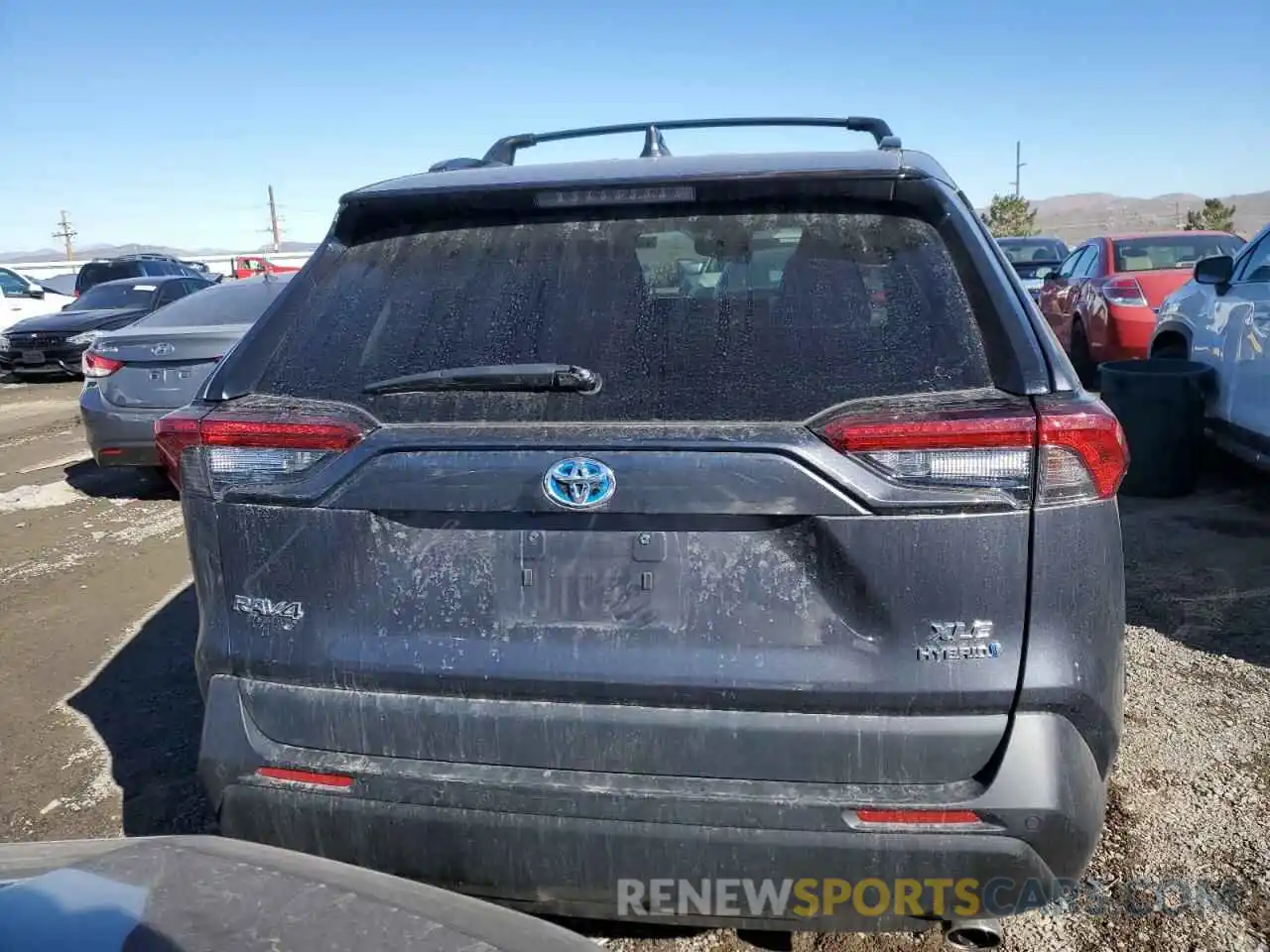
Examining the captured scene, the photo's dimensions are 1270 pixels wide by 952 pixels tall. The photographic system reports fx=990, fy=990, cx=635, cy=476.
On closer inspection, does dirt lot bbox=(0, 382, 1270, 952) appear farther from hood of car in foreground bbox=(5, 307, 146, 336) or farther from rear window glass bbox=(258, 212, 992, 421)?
hood of car in foreground bbox=(5, 307, 146, 336)

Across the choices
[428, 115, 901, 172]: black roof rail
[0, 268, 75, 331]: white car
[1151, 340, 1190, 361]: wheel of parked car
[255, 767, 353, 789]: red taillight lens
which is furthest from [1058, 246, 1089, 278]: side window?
[0, 268, 75, 331]: white car

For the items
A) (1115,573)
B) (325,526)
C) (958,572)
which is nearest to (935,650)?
(958,572)

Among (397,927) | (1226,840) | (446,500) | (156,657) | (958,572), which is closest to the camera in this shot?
(397,927)

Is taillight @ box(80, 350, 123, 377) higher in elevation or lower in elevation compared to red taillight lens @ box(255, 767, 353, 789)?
higher

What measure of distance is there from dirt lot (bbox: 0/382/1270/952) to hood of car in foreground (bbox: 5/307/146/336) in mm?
9096

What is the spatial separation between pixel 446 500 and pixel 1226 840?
8.04 feet

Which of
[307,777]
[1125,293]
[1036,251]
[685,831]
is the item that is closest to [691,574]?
[685,831]

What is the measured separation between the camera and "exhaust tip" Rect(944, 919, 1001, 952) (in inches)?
77.3

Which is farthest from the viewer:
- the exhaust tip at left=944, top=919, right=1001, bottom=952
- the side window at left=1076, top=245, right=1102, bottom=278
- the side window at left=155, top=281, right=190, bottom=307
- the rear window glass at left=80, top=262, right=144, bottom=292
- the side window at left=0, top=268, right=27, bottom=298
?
the rear window glass at left=80, top=262, right=144, bottom=292

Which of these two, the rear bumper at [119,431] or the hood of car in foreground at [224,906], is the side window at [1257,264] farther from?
the rear bumper at [119,431]

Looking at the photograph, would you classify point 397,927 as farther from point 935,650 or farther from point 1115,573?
point 1115,573

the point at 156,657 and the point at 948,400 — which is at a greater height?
the point at 948,400

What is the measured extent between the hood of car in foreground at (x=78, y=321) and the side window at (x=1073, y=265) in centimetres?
1281

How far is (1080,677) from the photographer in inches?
74.9
